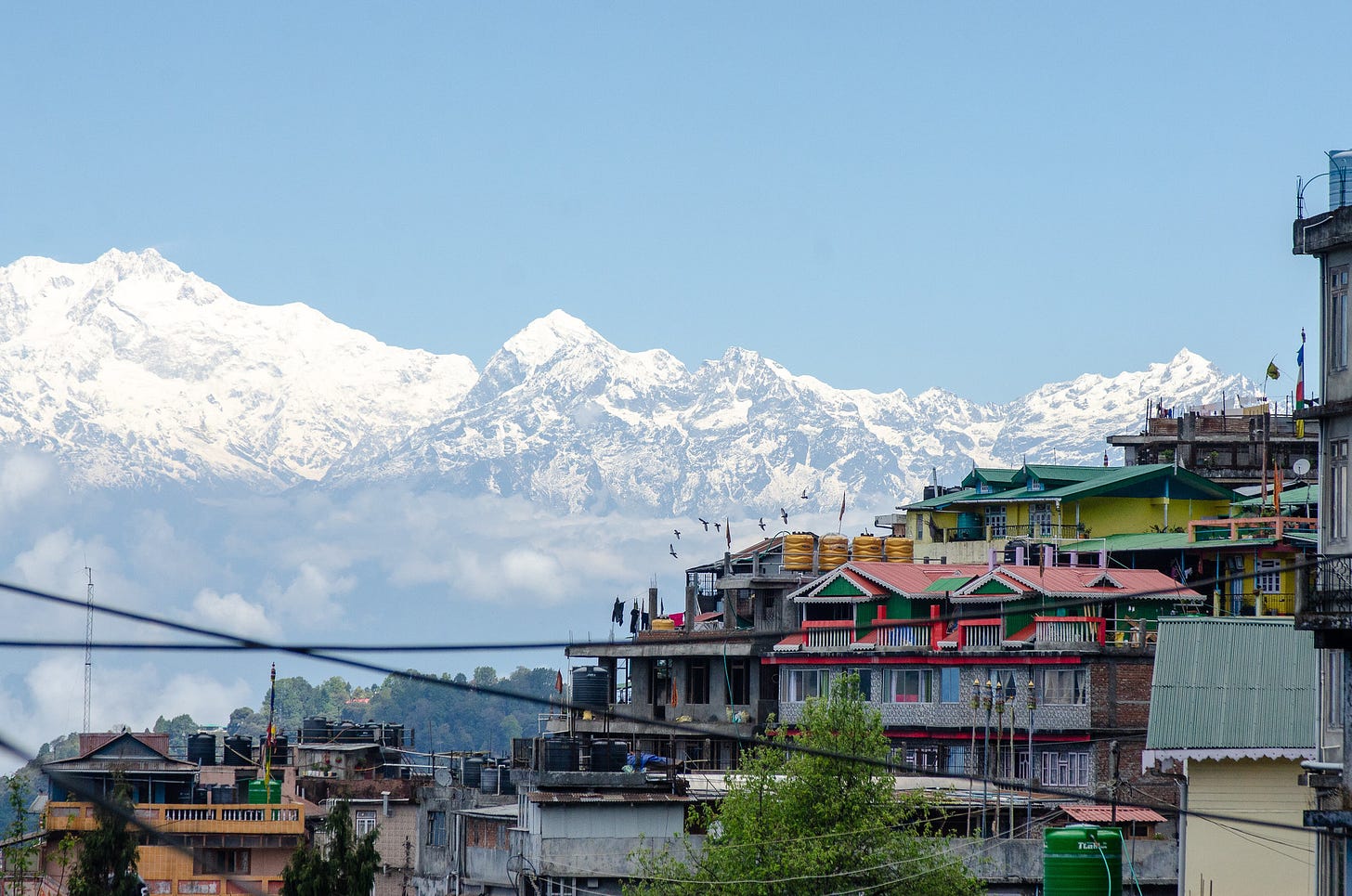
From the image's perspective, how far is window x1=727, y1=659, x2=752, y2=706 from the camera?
350 feet

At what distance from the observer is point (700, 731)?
34156 mm

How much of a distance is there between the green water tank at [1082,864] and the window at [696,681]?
7766cm

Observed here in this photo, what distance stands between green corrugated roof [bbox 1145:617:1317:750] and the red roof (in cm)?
1942

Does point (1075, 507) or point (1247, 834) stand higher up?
point (1075, 507)

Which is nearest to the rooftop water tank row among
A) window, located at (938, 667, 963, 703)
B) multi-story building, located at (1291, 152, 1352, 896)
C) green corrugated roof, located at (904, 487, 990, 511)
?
green corrugated roof, located at (904, 487, 990, 511)

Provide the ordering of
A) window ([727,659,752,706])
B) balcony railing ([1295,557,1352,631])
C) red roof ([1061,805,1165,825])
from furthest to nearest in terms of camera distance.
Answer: window ([727,659,752,706]) → red roof ([1061,805,1165,825]) → balcony railing ([1295,557,1352,631])

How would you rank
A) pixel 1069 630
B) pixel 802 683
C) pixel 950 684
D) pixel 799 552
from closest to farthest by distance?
pixel 1069 630
pixel 950 684
pixel 802 683
pixel 799 552

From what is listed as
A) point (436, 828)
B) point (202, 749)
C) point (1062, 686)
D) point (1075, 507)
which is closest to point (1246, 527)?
point (1075, 507)

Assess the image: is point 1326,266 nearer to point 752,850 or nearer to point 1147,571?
point 752,850

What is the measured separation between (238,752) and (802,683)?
124ft

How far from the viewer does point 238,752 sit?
394ft

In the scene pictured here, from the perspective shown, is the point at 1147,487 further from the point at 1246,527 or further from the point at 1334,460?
the point at 1334,460

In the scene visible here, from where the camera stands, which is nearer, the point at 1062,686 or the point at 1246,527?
the point at 1062,686

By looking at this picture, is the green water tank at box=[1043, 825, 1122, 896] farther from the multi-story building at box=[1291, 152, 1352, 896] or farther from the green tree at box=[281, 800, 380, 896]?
the green tree at box=[281, 800, 380, 896]
